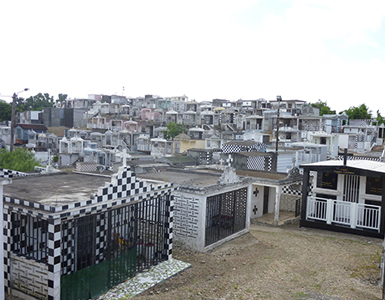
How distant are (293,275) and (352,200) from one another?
725 cm

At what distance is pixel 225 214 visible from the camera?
14383mm

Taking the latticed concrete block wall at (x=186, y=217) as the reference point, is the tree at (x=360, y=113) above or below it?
above

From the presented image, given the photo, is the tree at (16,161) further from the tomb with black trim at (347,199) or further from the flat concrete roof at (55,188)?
the tomb with black trim at (347,199)

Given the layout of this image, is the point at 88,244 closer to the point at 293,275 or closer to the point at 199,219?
the point at 199,219

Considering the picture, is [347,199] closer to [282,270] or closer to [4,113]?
[282,270]

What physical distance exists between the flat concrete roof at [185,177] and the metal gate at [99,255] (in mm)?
3251

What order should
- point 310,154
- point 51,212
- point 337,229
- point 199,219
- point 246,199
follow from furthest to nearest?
1. point 310,154
2. point 337,229
3. point 246,199
4. point 199,219
5. point 51,212

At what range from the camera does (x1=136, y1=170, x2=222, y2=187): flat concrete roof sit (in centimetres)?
1454

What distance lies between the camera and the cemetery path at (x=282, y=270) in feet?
31.6

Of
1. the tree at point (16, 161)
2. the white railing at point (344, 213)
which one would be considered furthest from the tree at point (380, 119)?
the tree at point (16, 161)

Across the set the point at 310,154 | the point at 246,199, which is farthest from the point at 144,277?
the point at 310,154

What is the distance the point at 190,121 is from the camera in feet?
221

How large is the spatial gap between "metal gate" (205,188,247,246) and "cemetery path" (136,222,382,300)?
49 cm

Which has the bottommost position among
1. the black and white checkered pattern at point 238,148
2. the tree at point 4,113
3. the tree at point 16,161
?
the tree at point 16,161
